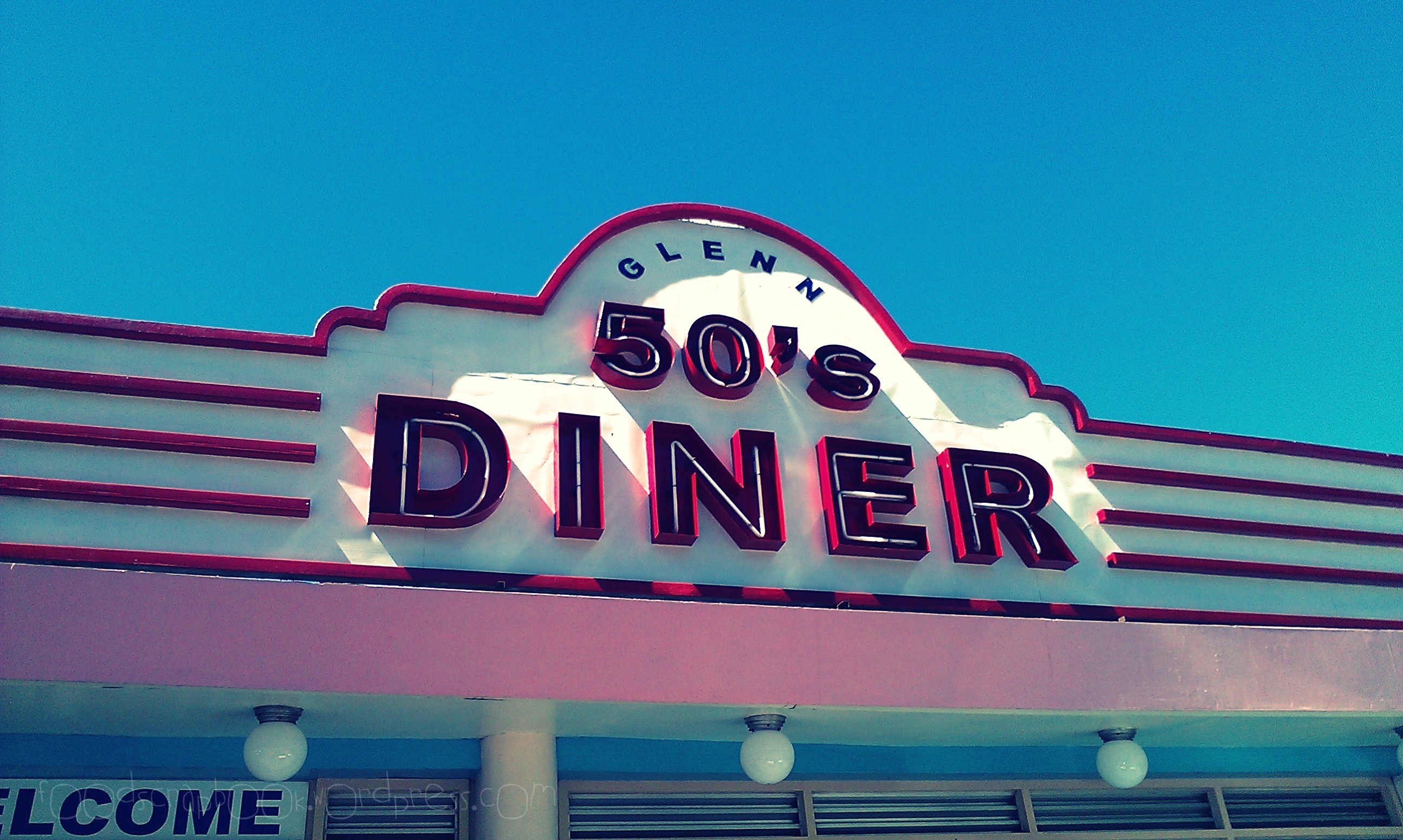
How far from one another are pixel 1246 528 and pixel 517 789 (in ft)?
21.0

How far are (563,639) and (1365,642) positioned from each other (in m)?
5.65

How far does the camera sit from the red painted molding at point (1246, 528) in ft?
28.5

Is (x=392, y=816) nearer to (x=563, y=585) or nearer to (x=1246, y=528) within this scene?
(x=563, y=585)

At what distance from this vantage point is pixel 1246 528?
356 inches

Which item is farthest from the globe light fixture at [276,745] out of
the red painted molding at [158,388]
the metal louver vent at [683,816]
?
the red painted molding at [158,388]

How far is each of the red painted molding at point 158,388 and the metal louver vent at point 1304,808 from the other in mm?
7574

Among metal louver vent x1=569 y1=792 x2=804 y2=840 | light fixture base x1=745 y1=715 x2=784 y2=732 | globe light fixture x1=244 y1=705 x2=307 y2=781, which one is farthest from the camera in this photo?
metal louver vent x1=569 y1=792 x2=804 y2=840

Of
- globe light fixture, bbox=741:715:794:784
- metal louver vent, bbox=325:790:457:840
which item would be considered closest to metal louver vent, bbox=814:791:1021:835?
globe light fixture, bbox=741:715:794:784

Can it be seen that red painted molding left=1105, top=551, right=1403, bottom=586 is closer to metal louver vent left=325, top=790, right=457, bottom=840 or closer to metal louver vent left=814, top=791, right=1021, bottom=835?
metal louver vent left=814, top=791, right=1021, bottom=835

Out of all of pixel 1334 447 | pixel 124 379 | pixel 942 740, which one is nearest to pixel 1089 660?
pixel 942 740

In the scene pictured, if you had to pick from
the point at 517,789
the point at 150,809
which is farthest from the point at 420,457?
the point at 150,809

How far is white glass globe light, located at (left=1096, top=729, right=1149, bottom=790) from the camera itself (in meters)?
7.23

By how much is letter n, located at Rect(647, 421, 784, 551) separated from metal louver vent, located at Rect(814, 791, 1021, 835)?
1.87 m

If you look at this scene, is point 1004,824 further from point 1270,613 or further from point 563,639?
point 563,639
